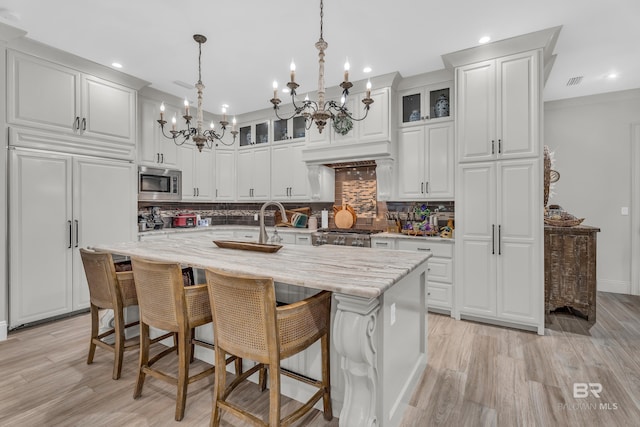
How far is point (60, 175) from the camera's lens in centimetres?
327

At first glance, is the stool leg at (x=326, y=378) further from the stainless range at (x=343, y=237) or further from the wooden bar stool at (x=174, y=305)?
the stainless range at (x=343, y=237)

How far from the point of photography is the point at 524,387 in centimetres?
212

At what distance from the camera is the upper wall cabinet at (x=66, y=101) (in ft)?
9.82

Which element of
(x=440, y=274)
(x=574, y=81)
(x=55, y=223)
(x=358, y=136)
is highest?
(x=574, y=81)

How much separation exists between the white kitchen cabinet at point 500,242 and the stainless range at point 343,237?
105 centimetres

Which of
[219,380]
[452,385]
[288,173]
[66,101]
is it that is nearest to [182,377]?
[219,380]

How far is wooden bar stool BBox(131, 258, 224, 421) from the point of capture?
173 cm

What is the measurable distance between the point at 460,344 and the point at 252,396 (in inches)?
73.4

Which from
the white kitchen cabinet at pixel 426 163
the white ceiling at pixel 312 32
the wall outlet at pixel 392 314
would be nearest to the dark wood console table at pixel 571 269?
the white kitchen cabinet at pixel 426 163

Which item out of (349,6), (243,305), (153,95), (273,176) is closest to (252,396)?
(243,305)

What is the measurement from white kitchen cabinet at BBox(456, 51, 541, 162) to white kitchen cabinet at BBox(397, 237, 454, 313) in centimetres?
99

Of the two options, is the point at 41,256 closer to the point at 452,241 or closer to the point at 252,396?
the point at 252,396

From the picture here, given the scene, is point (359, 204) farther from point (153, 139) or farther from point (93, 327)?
point (93, 327)

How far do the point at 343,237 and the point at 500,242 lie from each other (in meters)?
1.73
